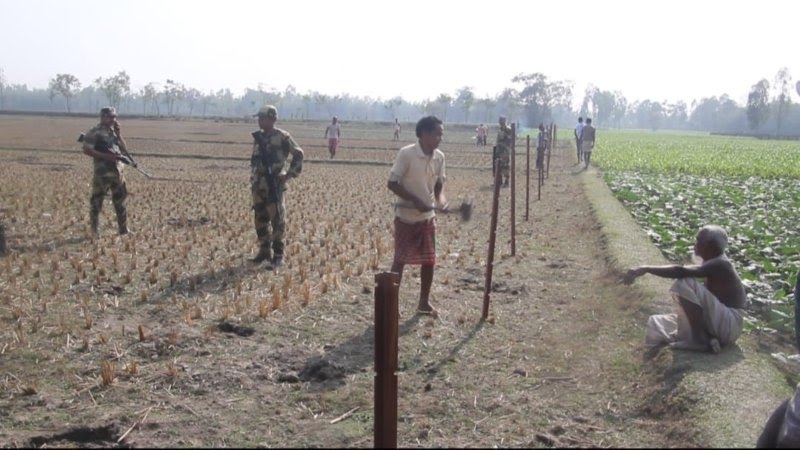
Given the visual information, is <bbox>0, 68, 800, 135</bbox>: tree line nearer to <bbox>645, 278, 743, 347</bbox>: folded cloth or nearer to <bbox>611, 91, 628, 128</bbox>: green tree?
<bbox>611, 91, 628, 128</bbox>: green tree

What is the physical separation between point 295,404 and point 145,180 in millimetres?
14125

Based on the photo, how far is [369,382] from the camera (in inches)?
195

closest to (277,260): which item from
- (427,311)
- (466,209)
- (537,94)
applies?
(427,311)

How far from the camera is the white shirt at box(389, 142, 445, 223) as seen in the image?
6.15 meters

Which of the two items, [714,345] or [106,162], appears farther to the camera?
[106,162]

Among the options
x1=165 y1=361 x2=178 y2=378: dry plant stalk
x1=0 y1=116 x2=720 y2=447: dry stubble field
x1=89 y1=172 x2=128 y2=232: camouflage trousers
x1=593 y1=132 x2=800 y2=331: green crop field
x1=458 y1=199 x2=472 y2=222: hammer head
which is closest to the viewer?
x1=0 y1=116 x2=720 y2=447: dry stubble field

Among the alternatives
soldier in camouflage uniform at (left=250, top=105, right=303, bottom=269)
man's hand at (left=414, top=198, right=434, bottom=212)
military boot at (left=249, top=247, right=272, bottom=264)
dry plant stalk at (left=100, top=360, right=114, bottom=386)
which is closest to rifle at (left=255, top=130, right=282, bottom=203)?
soldier in camouflage uniform at (left=250, top=105, right=303, bottom=269)

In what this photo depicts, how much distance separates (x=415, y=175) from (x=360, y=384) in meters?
2.03

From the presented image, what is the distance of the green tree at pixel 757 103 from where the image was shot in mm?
108938

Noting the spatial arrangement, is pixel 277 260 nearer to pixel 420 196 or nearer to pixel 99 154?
pixel 420 196

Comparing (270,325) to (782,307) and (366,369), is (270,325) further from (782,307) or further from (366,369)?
(782,307)

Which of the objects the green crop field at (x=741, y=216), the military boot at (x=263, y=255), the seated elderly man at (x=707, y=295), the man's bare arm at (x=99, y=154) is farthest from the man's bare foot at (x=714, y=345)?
the man's bare arm at (x=99, y=154)

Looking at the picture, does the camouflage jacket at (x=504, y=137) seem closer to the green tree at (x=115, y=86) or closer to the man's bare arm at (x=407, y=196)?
the man's bare arm at (x=407, y=196)

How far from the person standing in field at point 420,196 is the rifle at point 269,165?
231cm
